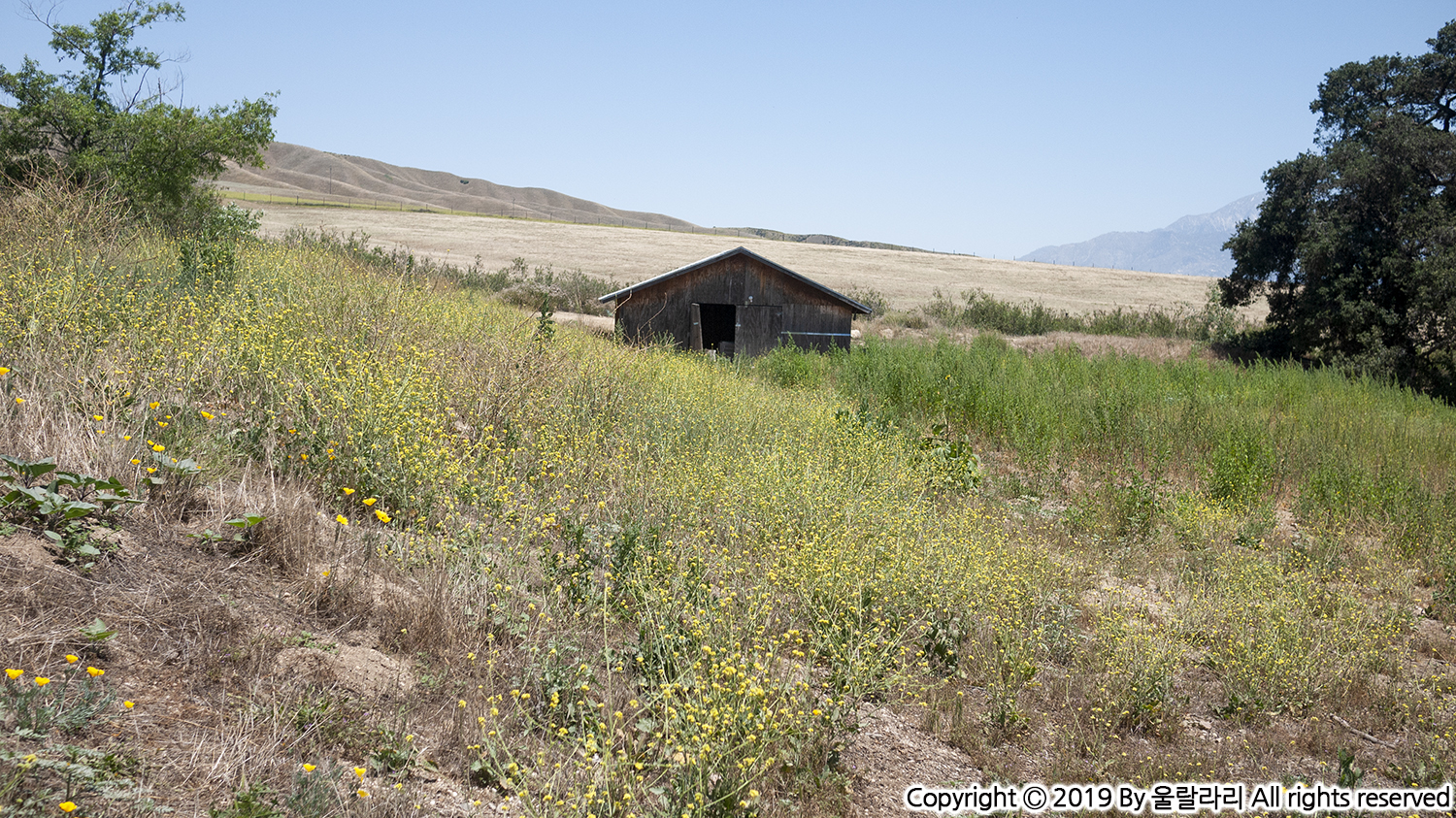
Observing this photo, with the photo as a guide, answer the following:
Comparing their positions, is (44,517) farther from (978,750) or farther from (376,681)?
(978,750)

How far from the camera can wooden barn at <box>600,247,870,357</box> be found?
20.6m

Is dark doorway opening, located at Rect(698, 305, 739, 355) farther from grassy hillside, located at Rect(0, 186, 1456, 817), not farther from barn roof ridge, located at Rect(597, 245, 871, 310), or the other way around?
grassy hillside, located at Rect(0, 186, 1456, 817)

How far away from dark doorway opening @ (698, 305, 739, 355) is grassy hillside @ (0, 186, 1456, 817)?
13328 millimetres

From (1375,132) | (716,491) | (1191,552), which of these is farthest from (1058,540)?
(1375,132)

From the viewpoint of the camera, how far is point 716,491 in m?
6.12

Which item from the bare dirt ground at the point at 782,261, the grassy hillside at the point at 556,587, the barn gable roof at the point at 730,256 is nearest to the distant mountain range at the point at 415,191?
the bare dirt ground at the point at 782,261

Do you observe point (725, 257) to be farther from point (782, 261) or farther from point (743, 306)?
point (782, 261)

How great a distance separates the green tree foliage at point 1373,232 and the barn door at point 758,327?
601 inches

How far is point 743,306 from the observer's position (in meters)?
21.4

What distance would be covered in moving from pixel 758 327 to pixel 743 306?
752 mm

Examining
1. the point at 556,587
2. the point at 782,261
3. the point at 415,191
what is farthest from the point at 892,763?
the point at 415,191

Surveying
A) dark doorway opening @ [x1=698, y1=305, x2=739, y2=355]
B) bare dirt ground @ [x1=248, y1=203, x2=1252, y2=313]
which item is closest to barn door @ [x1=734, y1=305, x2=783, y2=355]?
dark doorway opening @ [x1=698, y1=305, x2=739, y2=355]

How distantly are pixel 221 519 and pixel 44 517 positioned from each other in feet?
2.27

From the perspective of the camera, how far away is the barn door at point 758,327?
21422 mm
